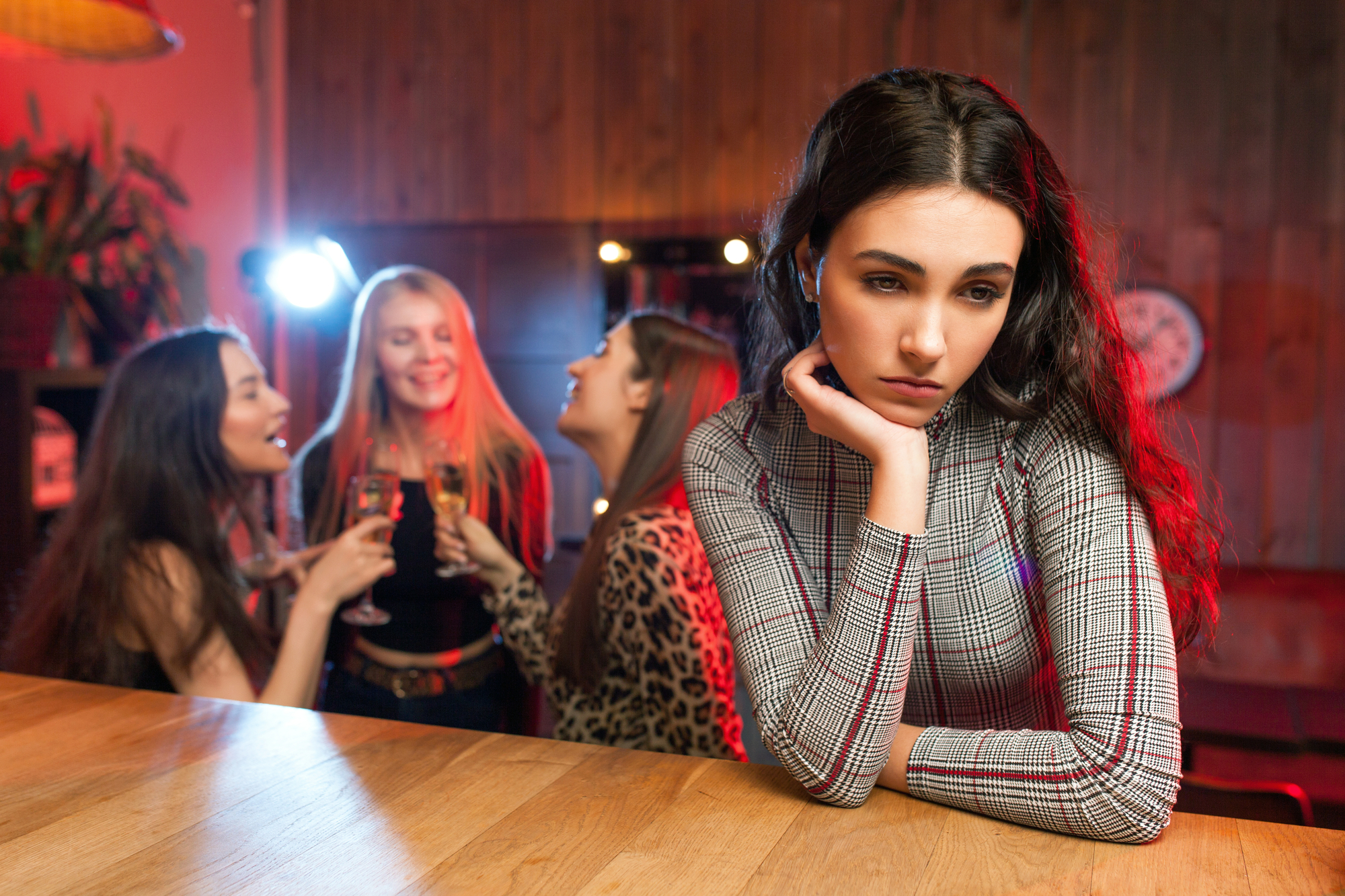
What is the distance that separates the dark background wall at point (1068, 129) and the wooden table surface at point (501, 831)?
11.0 feet

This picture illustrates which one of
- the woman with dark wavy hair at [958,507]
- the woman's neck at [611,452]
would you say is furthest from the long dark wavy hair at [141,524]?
the woman with dark wavy hair at [958,507]

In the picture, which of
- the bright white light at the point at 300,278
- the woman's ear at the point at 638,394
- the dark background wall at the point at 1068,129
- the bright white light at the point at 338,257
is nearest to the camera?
the woman's ear at the point at 638,394

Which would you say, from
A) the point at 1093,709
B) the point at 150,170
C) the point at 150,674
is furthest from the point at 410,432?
the point at 150,170

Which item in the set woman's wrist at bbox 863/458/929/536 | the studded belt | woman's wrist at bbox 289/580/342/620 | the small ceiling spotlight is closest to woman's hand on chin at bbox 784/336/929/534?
woman's wrist at bbox 863/458/929/536

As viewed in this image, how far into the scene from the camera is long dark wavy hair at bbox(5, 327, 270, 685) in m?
1.59

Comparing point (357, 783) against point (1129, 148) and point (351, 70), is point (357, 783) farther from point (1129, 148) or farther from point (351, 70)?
point (351, 70)

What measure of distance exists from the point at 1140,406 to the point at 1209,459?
3679mm

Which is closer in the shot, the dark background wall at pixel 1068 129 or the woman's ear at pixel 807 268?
the woman's ear at pixel 807 268

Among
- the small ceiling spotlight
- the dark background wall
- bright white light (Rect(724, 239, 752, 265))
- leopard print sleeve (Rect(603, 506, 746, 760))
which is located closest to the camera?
leopard print sleeve (Rect(603, 506, 746, 760))

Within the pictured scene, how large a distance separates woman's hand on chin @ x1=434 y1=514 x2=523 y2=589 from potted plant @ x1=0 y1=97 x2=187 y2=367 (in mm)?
1693

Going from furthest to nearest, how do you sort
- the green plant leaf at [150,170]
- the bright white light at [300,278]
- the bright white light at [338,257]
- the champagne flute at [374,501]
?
the bright white light at [338,257] → the bright white light at [300,278] → the green plant leaf at [150,170] → the champagne flute at [374,501]

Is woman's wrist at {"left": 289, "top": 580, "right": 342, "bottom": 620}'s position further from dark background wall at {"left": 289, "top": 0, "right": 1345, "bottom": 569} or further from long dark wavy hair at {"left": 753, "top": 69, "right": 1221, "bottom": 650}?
dark background wall at {"left": 289, "top": 0, "right": 1345, "bottom": 569}

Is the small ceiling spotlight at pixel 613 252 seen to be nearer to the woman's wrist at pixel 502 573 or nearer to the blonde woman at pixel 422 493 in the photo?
the blonde woman at pixel 422 493

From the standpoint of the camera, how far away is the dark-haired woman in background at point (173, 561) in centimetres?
160
